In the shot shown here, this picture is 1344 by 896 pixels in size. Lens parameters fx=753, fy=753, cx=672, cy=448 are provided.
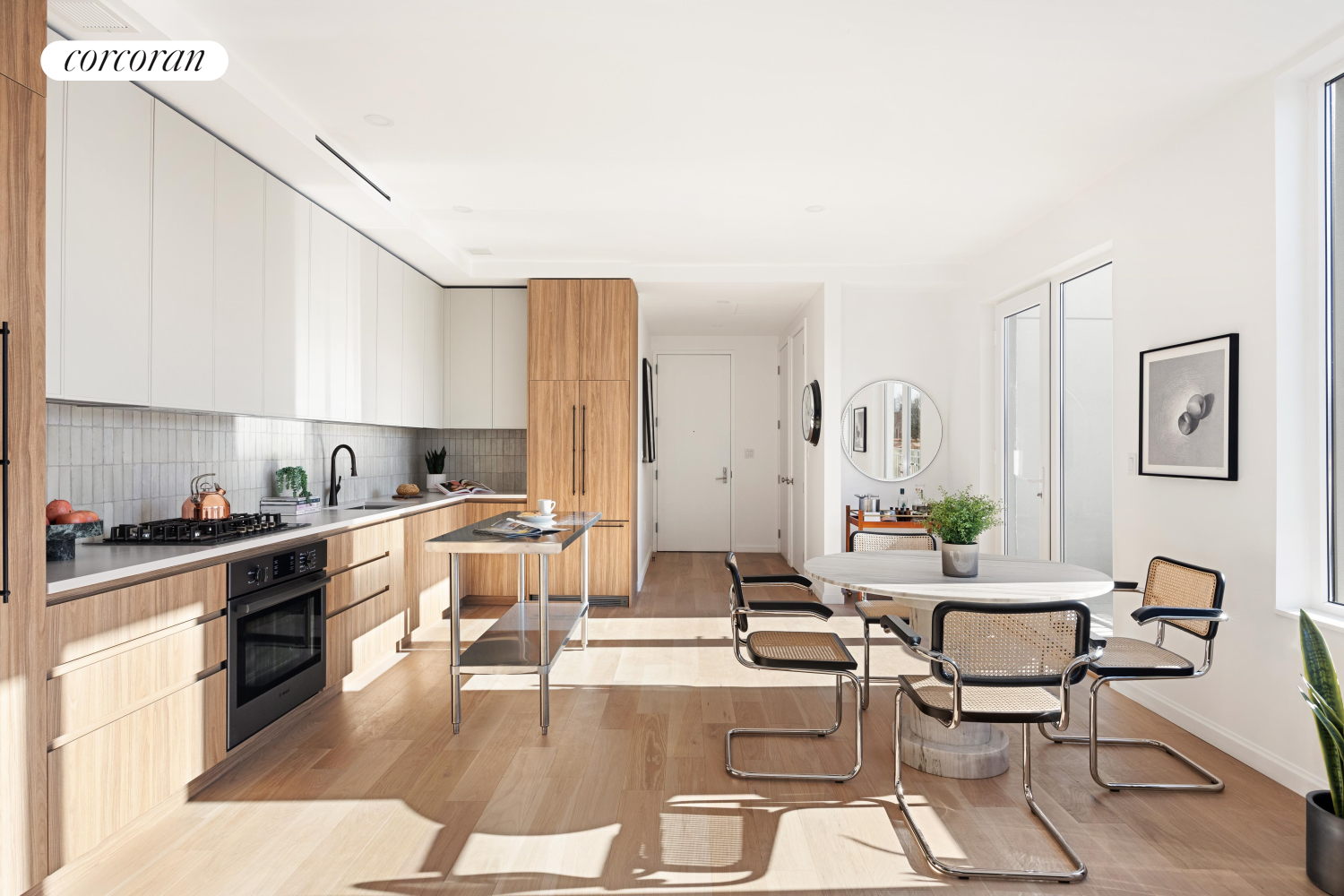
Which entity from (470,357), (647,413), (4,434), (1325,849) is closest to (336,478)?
(470,357)

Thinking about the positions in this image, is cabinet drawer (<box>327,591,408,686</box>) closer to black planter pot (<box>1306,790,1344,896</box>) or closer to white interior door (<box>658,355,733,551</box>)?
black planter pot (<box>1306,790,1344,896</box>)

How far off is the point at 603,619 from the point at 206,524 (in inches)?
116

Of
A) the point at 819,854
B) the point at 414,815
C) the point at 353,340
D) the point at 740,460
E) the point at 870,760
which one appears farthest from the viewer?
the point at 740,460

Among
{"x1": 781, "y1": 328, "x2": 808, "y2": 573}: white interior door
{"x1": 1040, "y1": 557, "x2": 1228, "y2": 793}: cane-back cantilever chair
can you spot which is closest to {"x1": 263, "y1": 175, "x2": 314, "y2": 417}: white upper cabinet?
{"x1": 1040, "y1": 557, "x2": 1228, "y2": 793}: cane-back cantilever chair

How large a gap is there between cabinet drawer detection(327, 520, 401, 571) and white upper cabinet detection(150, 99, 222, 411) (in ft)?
2.75

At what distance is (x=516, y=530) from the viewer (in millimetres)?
3357

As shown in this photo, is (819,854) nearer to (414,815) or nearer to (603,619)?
(414,815)

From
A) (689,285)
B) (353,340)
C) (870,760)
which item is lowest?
(870,760)

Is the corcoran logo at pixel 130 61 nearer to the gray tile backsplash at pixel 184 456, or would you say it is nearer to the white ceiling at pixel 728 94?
the white ceiling at pixel 728 94

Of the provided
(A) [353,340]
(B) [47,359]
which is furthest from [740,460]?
(B) [47,359]

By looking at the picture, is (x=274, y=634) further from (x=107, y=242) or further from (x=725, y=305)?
(x=725, y=305)

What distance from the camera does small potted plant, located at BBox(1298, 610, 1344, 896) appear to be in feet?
6.63

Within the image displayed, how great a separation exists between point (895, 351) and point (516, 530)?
3802 millimetres

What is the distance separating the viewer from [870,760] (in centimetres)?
293
